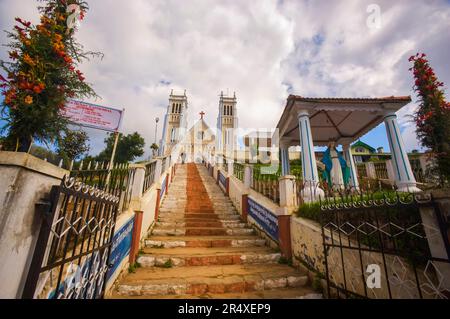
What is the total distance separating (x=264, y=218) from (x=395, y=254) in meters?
3.43

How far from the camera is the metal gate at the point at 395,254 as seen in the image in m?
2.01

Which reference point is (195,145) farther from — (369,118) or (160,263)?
(160,263)

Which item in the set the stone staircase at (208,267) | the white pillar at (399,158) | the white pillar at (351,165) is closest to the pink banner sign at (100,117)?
the stone staircase at (208,267)

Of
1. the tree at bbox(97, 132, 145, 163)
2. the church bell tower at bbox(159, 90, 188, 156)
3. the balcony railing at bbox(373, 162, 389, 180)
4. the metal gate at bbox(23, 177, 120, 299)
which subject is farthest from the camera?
the church bell tower at bbox(159, 90, 188, 156)

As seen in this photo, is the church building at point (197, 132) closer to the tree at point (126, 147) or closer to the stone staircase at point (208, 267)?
the tree at point (126, 147)

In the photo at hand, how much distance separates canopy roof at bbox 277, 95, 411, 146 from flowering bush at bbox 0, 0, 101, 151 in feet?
21.1

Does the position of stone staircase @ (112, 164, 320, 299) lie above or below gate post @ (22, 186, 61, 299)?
below

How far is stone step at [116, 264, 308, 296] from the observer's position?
3.07 m

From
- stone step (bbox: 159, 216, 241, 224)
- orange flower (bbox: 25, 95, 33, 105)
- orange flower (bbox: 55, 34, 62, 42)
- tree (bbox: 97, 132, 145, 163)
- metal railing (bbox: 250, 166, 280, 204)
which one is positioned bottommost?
stone step (bbox: 159, 216, 241, 224)

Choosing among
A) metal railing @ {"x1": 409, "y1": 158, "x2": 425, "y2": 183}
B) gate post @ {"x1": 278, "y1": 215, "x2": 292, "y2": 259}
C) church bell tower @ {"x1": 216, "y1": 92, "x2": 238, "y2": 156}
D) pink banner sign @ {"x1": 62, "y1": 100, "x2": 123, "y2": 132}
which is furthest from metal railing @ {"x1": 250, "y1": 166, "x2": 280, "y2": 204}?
church bell tower @ {"x1": 216, "y1": 92, "x2": 238, "y2": 156}

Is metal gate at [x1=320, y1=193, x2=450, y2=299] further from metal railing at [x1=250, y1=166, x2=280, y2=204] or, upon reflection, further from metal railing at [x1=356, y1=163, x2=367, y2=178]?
metal railing at [x1=356, y1=163, x2=367, y2=178]

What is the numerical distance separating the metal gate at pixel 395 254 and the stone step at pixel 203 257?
150cm

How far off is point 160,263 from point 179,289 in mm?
1035
